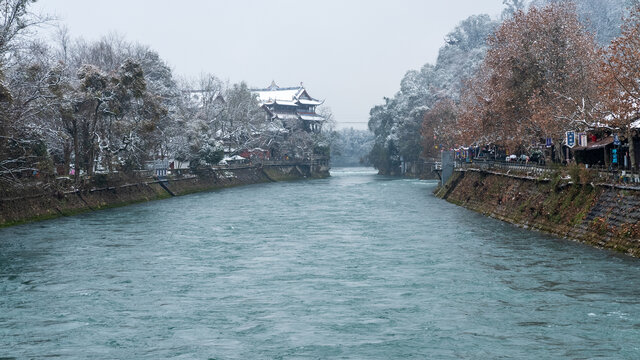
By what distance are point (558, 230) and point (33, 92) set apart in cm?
3246

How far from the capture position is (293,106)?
14225 cm

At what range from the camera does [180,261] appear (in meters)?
29.5

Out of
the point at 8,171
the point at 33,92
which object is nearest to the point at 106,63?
the point at 33,92

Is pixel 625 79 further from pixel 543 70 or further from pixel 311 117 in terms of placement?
pixel 311 117

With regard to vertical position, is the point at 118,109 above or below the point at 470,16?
below

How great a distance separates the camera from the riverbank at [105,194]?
43.7 m

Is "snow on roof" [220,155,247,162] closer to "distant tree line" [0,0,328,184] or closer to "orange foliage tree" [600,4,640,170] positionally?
"distant tree line" [0,0,328,184]

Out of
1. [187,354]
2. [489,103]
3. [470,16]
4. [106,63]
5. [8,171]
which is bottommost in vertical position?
[187,354]

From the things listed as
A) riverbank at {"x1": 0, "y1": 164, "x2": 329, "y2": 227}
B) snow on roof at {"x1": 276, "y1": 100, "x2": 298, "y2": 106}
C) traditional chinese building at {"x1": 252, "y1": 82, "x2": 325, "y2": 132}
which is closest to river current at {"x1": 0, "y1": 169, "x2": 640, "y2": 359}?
riverbank at {"x1": 0, "y1": 164, "x2": 329, "y2": 227}

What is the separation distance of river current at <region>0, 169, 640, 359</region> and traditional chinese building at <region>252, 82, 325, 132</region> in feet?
319

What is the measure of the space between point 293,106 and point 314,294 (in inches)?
4779

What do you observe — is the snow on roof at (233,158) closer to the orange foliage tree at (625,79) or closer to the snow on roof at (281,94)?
the snow on roof at (281,94)

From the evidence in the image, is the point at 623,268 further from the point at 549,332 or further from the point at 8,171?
the point at 8,171

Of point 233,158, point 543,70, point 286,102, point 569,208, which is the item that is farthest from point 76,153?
point 286,102
